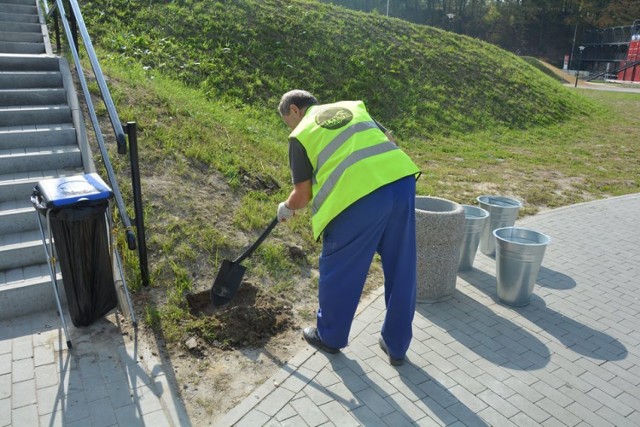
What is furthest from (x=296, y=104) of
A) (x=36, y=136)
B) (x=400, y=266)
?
(x=36, y=136)

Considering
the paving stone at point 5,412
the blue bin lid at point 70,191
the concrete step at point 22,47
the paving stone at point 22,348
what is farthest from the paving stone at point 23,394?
the concrete step at point 22,47

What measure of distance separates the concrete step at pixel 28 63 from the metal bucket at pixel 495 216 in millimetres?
5422

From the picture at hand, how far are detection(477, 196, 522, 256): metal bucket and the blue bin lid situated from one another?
407 cm

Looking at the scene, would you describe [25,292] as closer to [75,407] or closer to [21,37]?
[75,407]

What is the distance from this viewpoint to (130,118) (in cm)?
626

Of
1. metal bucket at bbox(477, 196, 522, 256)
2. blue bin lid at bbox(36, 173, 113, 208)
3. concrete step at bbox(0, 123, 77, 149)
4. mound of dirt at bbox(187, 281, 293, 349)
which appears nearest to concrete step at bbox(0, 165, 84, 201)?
concrete step at bbox(0, 123, 77, 149)

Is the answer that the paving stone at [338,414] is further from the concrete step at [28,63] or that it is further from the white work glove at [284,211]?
the concrete step at [28,63]

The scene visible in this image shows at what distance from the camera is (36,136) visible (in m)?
5.24

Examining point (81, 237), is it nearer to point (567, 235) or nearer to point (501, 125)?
point (567, 235)

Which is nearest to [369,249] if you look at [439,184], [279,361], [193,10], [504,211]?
[279,361]

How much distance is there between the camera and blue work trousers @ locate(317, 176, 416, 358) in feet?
11.1

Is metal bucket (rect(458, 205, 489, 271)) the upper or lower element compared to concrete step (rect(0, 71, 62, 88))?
lower

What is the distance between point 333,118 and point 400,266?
3.62 feet

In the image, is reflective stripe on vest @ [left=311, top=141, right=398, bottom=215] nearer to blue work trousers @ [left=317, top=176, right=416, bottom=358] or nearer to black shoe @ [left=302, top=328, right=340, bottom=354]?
blue work trousers @ [left=317, top=176, right=416, bottom=358]
